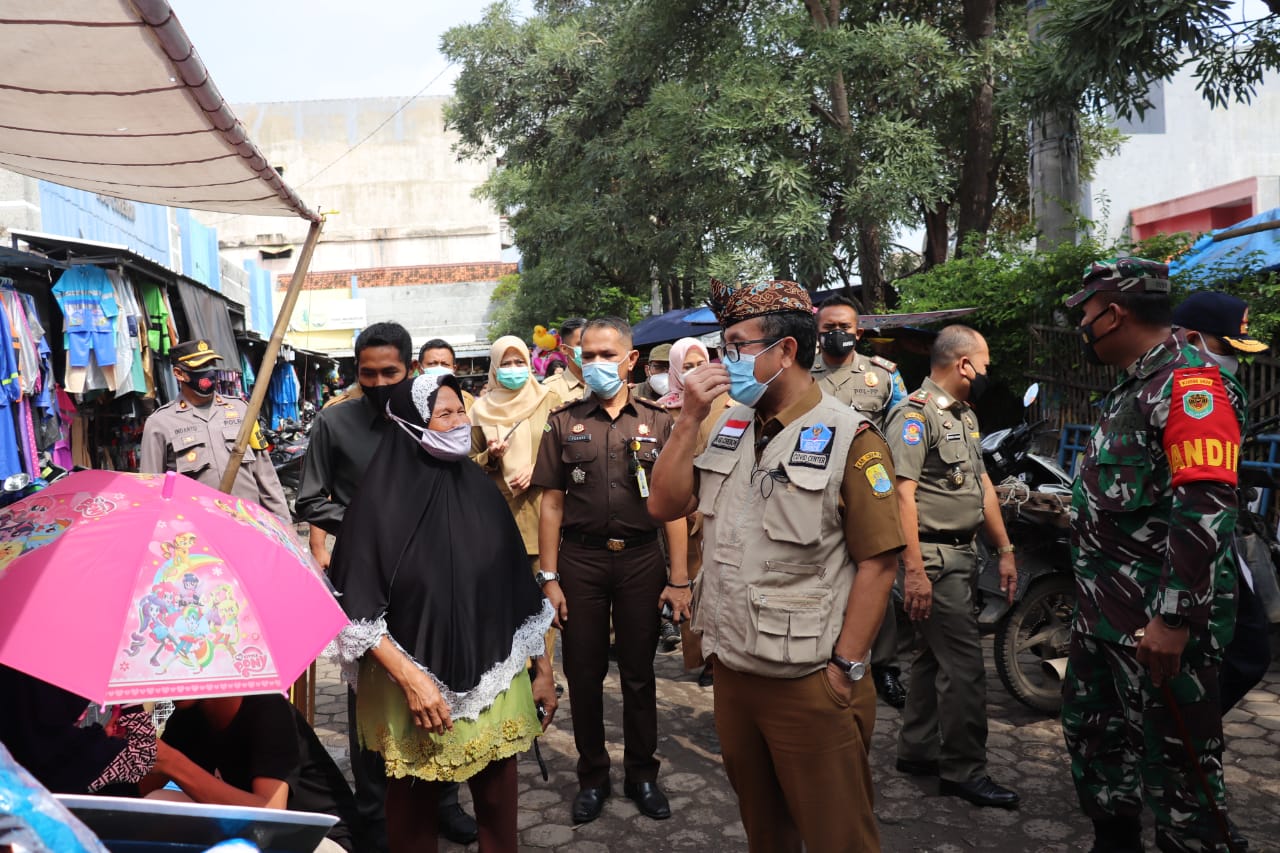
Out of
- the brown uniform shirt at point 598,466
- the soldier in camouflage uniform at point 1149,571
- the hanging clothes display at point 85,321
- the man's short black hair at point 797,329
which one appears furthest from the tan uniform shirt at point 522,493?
the hanging clothes display at point 85,321

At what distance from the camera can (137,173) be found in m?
2.39

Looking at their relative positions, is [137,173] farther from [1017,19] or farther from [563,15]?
[563,15]

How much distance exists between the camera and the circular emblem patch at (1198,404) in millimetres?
2961

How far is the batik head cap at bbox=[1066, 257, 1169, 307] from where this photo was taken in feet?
10.7

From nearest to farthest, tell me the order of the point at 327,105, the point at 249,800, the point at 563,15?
the point at 249,800 → the point at 563,15 → the point at 327,105

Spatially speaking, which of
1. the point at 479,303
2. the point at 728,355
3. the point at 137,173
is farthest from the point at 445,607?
the point at 479,303

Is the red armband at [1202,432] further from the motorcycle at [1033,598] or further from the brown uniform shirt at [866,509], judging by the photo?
the motorcycle at [1033,598]

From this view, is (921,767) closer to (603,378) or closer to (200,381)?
(603,378)

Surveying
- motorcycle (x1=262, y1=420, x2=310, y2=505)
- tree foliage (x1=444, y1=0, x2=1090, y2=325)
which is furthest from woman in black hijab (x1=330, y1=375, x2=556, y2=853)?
motorcycle (x1=262, y1=420, x2=310, y2=505)

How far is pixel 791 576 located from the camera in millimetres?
2734

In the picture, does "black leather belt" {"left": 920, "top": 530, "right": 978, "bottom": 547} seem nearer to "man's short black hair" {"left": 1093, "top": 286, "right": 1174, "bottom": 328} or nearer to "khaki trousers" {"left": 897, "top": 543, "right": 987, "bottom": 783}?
"khaki trousers" {"left": 897, "top": 543, "right": 987, "bottom": 783}

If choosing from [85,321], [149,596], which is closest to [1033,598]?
[149,596]

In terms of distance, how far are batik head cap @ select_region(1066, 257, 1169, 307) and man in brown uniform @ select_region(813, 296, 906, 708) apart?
2.11 m

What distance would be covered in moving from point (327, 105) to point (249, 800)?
47764mm
